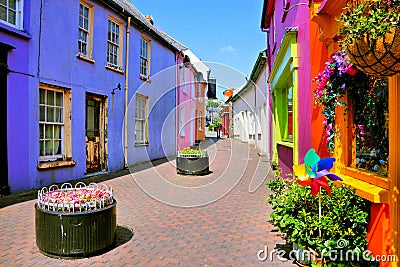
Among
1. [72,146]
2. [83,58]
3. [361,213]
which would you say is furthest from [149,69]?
[361,213]

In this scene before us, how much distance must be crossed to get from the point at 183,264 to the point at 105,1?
9.42 meters

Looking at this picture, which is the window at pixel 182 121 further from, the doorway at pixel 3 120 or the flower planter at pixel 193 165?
the doorway at pixel 3 120

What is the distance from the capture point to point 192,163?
10992 millimetres

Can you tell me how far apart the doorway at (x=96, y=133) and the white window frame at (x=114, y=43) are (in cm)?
148

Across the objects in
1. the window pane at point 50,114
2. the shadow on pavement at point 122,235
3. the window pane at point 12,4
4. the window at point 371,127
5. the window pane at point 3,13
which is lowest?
the shadow on pavement at point 122,235

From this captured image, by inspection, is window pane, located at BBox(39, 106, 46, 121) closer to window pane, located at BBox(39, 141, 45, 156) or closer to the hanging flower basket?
window pane, located at BBox(39, 141, 45, 156)

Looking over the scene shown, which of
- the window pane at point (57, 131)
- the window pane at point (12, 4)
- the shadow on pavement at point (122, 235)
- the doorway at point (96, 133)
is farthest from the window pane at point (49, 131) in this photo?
the shadow on pavement at point (122, 235)

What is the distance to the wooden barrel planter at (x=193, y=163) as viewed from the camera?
433 inches

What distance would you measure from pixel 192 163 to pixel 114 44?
5.07 meters

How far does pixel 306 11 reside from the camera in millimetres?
5402

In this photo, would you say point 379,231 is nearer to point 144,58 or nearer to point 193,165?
point 193,165

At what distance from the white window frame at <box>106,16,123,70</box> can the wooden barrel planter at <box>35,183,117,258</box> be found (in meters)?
8.04

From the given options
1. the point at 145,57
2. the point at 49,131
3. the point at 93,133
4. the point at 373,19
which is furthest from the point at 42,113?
the point at 373,19

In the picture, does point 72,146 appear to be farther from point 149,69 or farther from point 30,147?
point 149,69
